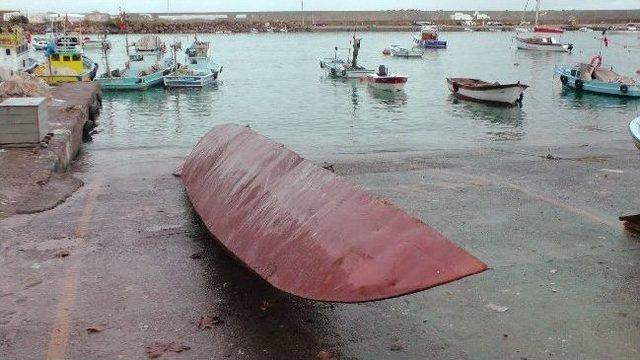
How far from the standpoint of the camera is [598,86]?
129 feet

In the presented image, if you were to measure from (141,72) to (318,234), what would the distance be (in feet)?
133

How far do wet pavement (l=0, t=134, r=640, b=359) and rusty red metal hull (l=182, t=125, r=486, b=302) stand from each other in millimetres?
689

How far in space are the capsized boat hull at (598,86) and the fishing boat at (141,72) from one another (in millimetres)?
29479

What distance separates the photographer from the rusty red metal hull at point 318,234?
16.0 feet

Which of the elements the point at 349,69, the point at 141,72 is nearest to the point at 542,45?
the point at 349,69

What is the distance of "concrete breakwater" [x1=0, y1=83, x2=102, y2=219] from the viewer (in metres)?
10.4

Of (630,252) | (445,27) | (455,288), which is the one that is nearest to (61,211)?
(455,288)

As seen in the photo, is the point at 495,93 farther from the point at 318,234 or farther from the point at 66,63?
the point at 318,234

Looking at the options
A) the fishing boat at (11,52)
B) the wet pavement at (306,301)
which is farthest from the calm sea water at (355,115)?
the wet pavement at (306,301)

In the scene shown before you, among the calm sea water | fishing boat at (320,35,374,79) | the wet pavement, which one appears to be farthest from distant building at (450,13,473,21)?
the wet pavement

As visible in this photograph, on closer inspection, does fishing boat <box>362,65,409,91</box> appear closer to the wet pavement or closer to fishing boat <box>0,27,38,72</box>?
fishing boat <box>0,27,38,72</box>

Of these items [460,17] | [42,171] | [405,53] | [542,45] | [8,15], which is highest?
[460,17]

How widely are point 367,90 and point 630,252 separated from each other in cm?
3440

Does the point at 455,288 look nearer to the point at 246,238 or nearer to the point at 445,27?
the point at 246,238
